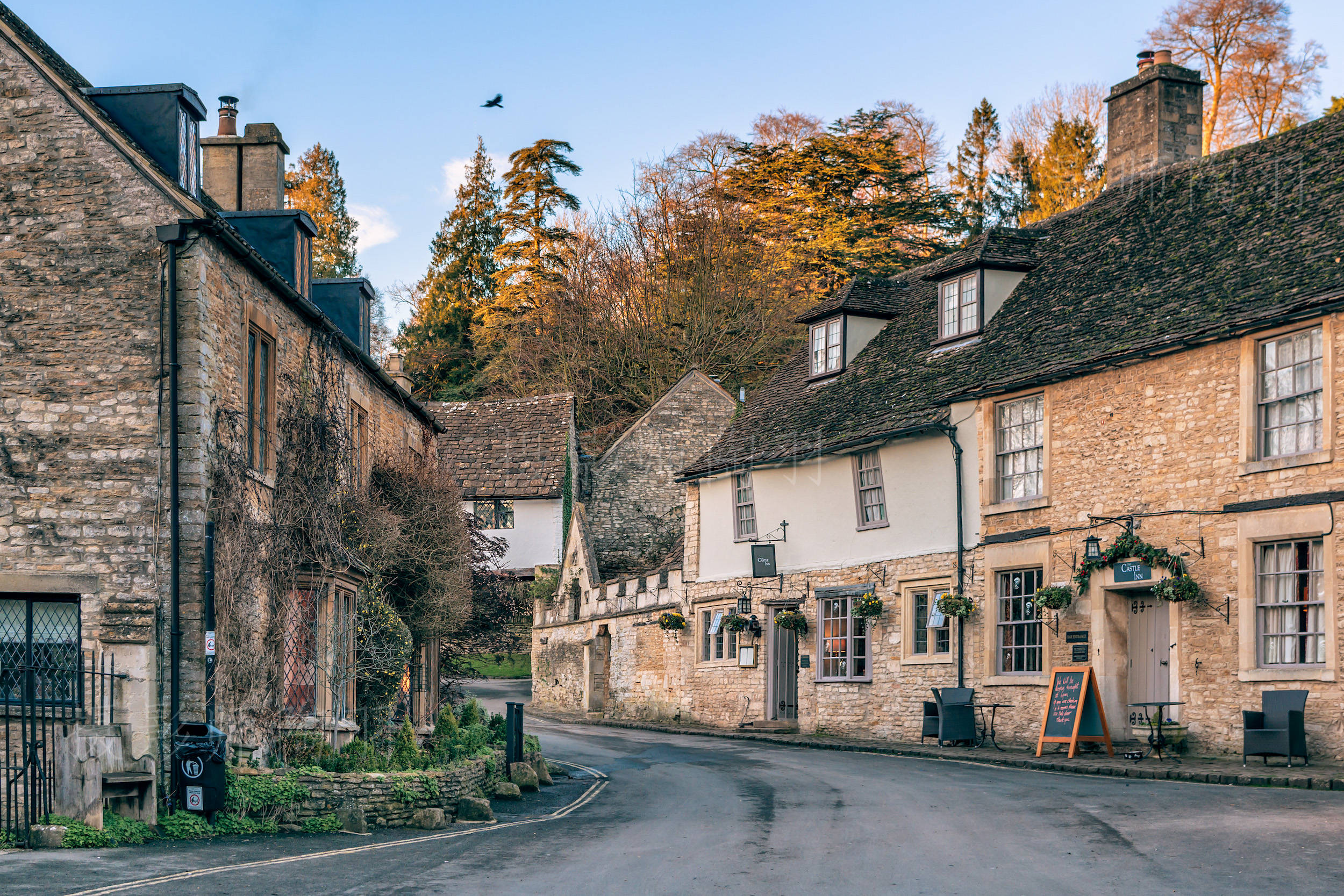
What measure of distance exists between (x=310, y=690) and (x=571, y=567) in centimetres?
2318

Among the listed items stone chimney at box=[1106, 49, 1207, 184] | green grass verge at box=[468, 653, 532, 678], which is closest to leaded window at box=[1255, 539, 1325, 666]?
stone chimney at box=[1106, 49, 1207, 184]

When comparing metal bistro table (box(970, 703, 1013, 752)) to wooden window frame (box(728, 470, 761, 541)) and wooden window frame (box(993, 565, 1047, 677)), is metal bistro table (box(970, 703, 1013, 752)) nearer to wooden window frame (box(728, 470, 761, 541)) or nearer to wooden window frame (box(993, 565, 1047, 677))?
wooden window frame (box(993, 565, 1047, 677))

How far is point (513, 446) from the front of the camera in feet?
146

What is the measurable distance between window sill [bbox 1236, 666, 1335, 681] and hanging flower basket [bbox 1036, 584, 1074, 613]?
3.16m

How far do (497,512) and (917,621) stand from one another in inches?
858

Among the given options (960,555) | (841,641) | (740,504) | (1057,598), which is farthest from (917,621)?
(740,504)

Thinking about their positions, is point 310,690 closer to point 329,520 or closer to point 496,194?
point 329,520

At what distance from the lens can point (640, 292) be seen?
48.2 metres

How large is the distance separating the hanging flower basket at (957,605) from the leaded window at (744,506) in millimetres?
7558

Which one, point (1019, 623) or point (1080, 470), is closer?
point (1080, 470)

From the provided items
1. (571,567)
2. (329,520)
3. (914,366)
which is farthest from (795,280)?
(329,520)

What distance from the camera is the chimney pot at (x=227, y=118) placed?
19703 millimetres

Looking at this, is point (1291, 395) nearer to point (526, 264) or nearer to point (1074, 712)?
point (1074, 712)

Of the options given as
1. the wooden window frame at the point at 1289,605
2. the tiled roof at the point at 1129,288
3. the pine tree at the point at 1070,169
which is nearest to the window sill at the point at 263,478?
the tiled roof at the point at 1129,288
